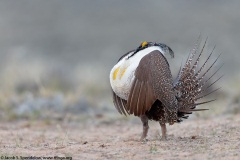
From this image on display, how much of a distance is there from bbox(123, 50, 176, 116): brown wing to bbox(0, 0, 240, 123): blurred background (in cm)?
667

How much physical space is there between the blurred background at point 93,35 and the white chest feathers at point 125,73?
6545 mm

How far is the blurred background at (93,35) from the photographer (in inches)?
685

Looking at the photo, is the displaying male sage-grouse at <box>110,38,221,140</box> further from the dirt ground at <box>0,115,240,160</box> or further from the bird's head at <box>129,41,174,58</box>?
the dirt ground at <box>0,115,240,160</box>

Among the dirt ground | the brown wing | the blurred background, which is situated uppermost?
the blurred background

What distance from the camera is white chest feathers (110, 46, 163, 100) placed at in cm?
820

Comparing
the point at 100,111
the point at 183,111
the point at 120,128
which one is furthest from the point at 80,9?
the point at 183,111

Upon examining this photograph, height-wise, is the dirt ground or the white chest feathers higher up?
the white chest feathers

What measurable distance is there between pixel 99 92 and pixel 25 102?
3179mm

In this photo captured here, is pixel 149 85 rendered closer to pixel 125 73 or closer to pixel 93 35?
pixel 125 73

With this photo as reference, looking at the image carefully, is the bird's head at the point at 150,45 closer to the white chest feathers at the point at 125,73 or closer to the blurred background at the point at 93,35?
the white chest feathers at the point at 125,73

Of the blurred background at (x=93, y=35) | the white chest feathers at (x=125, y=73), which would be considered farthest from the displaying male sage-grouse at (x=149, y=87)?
the blurred background at (x=93, y=35)

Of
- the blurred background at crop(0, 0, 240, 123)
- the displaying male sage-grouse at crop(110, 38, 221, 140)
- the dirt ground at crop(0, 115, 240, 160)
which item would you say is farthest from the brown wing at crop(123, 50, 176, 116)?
the blurred background at crop(0, 0, 240, 123)

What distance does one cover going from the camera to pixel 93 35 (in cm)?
3150

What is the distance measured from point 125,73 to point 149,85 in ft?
0.98
